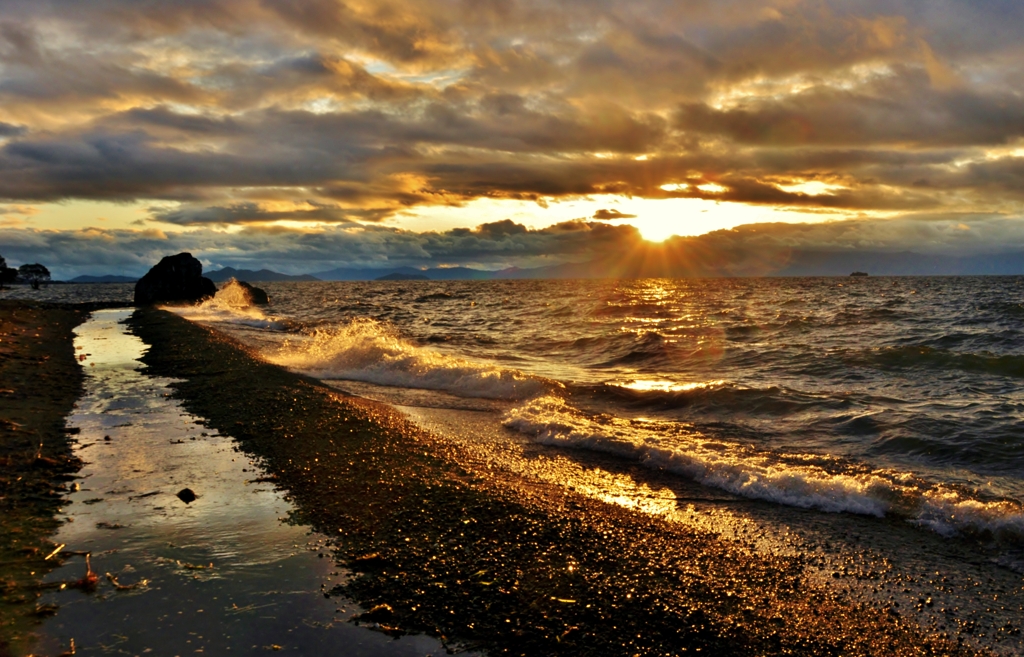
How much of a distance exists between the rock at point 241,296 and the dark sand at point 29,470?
56.2m

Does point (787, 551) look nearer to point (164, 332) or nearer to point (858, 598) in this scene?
point (858, 598)

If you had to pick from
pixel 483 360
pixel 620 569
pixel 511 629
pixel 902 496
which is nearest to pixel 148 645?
pixel 511 629

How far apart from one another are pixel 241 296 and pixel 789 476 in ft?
256

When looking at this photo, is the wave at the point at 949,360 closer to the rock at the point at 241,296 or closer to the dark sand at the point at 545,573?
the dark sand at the point at 545,573

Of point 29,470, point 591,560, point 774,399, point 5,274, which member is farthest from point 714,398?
point 5,274

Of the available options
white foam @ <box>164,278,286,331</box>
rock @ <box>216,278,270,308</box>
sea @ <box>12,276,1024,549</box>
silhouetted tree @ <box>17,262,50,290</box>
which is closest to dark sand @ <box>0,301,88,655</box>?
sea @ <box>12,276,1024,549</box>

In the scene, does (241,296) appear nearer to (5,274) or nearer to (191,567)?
(191,567)

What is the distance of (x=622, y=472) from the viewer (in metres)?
11.0

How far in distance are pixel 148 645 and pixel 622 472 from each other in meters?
7.73

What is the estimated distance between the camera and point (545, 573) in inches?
261

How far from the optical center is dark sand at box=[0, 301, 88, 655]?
5.78m

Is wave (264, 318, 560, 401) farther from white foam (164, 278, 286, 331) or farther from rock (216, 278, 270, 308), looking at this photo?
rock (216, 278, 270, 308)

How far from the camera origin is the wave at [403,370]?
19.2 metres

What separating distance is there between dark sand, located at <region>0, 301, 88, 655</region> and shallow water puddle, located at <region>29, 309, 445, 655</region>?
202mm
